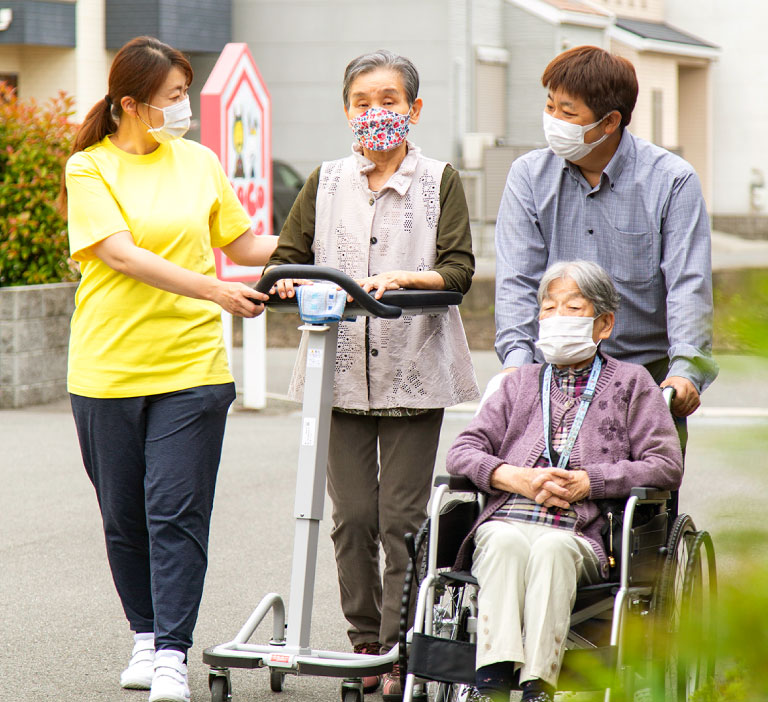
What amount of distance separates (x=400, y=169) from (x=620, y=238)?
2.28ft

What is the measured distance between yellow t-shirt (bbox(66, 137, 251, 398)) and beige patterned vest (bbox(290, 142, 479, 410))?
38 centimetres

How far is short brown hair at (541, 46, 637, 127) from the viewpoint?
3.40 m

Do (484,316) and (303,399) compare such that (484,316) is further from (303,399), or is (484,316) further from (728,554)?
(728,554)

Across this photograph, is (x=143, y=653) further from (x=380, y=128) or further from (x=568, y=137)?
(x=568, y=137)

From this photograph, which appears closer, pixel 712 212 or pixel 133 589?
pixel 133 589

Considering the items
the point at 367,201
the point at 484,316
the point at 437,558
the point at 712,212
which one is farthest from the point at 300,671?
the point at 712,212

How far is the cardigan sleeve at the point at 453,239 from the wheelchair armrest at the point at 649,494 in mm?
843

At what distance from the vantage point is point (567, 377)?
3.35 m

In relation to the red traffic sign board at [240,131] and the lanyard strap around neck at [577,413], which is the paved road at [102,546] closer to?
the lanyard strap around neck at [577,413]

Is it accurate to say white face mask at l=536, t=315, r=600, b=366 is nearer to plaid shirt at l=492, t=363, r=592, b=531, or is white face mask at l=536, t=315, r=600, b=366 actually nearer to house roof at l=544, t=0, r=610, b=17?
plaid shirt at l=492, t=363, r=592, b=531

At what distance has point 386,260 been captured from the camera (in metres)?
3.65

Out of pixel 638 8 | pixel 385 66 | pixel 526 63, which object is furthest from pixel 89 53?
pixel 385 66

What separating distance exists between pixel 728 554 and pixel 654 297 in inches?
107

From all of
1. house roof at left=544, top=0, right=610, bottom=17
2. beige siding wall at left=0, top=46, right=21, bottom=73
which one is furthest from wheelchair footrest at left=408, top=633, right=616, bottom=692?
house roof at left=544, top=0, right=610, bottom=17
